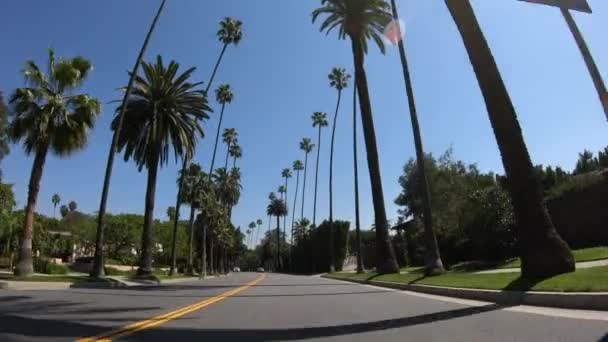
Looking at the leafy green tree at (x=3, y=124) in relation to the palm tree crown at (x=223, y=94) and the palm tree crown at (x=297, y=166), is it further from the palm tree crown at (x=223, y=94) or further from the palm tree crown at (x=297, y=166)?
the palm tree crown at (x=297, y=166)

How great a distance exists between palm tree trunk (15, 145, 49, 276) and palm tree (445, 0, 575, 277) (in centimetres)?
2068

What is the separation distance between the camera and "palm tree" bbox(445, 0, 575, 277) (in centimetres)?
1452

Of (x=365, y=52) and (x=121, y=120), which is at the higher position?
(x=365, y=52)

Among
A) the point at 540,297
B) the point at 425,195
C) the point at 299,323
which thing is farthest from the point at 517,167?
the point at 425,195

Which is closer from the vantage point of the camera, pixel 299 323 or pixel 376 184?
pixel 299 323

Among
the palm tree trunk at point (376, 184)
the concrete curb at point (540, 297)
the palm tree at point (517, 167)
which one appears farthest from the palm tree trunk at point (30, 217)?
the palm tree at point (517, 167)

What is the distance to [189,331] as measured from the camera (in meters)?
8.54

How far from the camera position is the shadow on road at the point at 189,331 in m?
7.82

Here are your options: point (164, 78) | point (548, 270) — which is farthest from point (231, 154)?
point (548, 270)

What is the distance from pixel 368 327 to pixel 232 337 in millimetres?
2525

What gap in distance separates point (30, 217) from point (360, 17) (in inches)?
917

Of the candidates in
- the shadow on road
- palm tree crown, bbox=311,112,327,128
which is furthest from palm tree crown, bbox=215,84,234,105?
the shadow on road

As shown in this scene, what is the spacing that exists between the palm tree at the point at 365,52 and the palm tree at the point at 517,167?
17.2 meters

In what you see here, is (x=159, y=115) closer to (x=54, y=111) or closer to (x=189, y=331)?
(x=54, y=111)
